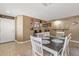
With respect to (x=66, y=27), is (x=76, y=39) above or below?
below

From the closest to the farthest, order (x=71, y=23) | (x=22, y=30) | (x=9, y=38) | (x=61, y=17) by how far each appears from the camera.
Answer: (x=22, y=30) < (x=9, y=38) < (x=61, y=17) < (x=71, y=23)

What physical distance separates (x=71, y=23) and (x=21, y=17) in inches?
92.9

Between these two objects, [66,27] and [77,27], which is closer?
[77,27]

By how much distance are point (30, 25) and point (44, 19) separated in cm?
47

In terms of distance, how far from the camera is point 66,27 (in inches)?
140

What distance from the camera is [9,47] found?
2.94 m

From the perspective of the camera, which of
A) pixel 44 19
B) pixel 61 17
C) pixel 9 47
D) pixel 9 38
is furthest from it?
pixel 61 17

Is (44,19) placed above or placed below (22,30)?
above

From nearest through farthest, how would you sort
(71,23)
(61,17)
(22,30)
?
(22,30)
(61,17)
(71,23)

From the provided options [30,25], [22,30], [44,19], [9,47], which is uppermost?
[44,19]

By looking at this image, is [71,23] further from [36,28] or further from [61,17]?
[36,28]

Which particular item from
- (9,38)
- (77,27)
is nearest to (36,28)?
(9,38)

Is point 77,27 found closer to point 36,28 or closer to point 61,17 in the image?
point 61,17

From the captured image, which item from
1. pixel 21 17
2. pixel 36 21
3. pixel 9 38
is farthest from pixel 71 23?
pixel 9 38
